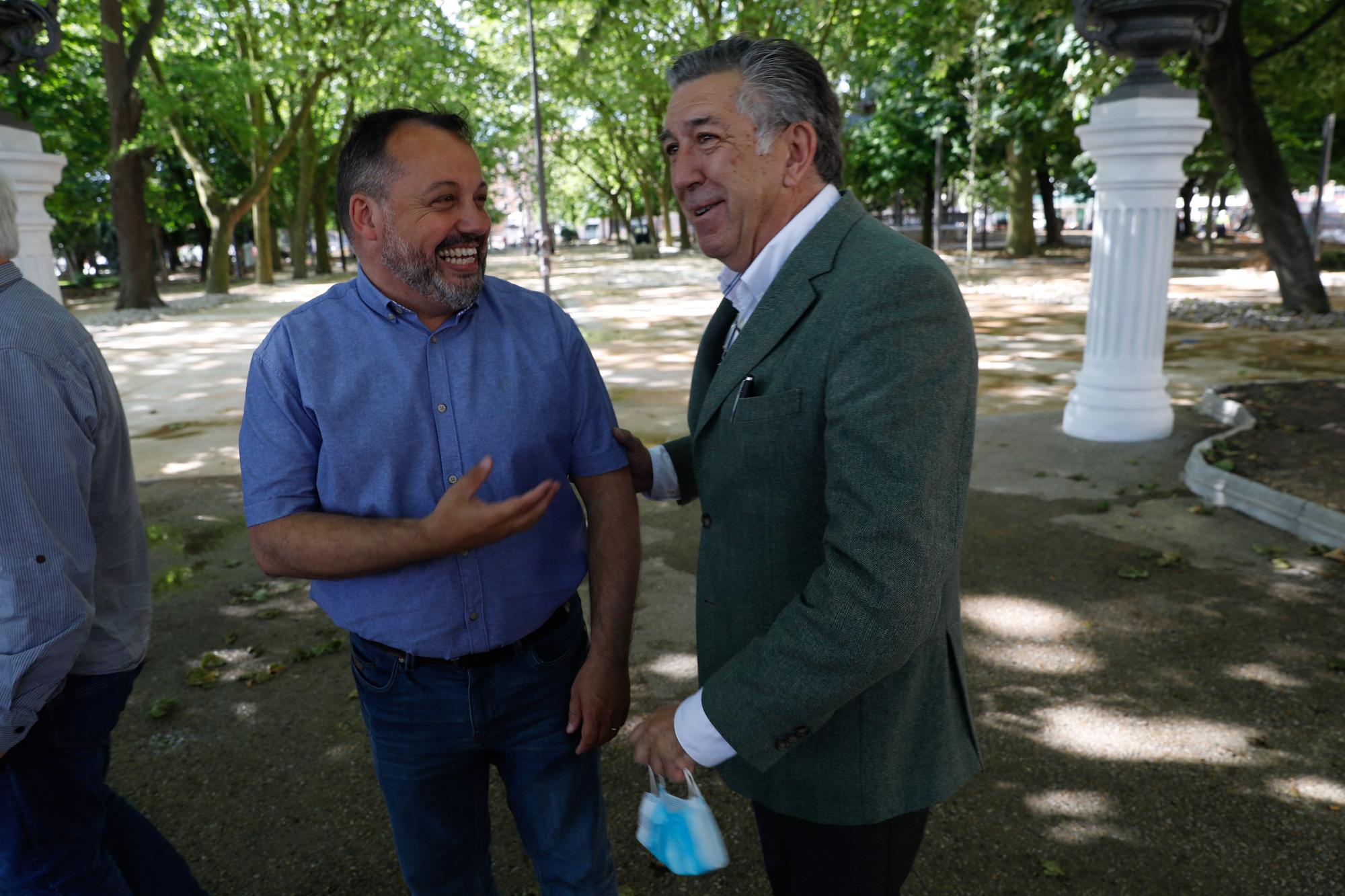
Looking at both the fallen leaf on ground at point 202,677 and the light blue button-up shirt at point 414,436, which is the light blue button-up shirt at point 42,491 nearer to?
the light blue button-up shirt at point 414,436

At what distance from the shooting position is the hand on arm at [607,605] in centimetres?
217

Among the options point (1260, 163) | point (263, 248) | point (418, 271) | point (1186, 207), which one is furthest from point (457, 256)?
point (1186, 207)

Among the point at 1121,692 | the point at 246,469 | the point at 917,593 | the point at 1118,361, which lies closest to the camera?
the point at 917,593

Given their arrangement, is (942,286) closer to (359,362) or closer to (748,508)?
(748,508)

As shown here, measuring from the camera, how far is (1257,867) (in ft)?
9.53

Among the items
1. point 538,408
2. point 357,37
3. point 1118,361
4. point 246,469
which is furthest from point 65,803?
point 357,37

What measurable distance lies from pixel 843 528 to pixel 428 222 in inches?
44.0

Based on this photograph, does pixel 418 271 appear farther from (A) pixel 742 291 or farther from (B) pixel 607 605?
(B) pixel 607 605

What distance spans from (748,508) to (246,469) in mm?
1052

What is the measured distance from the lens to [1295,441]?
6.95m

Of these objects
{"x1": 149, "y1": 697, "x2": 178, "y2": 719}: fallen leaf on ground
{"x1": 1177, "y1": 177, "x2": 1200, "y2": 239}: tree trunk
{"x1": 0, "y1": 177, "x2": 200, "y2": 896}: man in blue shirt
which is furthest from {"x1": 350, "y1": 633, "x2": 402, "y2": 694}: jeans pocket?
{"x1": 1177, "y1": 177, "x2": 1200, "y2": 239}: tree trunk

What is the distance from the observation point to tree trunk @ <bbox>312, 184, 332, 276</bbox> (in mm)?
36250

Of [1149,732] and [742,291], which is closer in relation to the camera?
[742,291]

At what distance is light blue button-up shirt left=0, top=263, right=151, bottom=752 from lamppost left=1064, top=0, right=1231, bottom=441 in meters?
7.35
